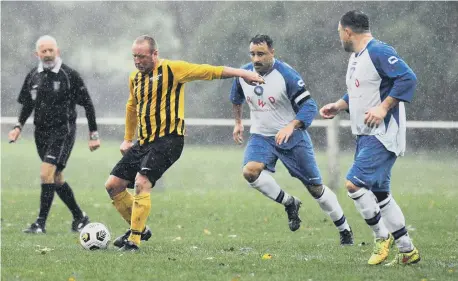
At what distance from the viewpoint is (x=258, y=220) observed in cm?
1323

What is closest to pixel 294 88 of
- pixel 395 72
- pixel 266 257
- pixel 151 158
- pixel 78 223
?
pixel 151 158

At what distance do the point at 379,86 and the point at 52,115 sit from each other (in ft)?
15.9

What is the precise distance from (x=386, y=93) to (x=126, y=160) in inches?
99.5

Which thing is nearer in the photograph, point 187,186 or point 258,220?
point 258,220

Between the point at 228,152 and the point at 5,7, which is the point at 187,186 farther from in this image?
the point at 5,7

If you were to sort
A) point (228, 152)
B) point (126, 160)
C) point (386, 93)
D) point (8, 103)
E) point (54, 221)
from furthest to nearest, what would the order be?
point (8, 103), point (228, 152), point (54, 221), point (126, 160), point (386, 93)

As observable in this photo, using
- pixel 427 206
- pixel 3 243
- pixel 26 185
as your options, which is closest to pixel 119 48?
pixel 26 185

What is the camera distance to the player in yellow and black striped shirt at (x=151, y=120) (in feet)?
29.2

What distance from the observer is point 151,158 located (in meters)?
8.94

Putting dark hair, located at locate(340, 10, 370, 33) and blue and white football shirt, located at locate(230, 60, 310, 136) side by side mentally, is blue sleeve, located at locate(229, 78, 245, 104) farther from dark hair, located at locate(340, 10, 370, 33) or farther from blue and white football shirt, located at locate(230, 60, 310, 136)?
dark hair, located at locate(340, 10, 370, 33)

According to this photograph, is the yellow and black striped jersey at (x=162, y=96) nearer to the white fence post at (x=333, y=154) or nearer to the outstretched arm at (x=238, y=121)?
the outstretched arm at (x=238, y=121)

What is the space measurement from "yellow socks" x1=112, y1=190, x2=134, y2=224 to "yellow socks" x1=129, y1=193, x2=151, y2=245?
0.49 m

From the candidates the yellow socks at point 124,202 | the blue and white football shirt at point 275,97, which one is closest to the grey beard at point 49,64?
the blue and white football shirt at point 275,97

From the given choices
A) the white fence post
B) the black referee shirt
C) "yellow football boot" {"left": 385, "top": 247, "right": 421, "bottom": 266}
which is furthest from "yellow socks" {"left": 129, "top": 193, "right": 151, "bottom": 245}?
the white fence post
